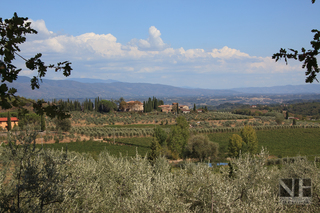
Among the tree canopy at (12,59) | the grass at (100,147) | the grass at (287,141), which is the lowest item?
the grass at (287,141)

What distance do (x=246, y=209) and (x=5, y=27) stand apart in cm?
773

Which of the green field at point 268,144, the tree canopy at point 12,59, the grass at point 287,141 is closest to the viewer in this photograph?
the tree canopy at point 12,59

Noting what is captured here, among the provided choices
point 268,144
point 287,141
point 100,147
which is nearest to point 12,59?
point 100,147

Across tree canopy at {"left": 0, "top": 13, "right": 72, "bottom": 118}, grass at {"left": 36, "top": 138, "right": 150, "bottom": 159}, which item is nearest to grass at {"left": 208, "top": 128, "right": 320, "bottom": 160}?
grass at {"left": 36, "top": 138, "right": 150, "bottom": 159}

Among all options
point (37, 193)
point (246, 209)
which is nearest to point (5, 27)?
point (37, 193)

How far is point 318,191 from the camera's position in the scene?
35.5 ft

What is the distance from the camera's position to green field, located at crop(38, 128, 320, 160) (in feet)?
133

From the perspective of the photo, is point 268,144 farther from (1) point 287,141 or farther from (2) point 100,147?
(2) point 100,147

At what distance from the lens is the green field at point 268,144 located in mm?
40656

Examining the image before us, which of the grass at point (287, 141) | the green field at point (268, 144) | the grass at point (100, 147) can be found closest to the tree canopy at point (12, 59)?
the green field at point (268, 144)

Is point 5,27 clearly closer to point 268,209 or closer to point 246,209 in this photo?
point 246,209

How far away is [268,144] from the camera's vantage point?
50.6 meters

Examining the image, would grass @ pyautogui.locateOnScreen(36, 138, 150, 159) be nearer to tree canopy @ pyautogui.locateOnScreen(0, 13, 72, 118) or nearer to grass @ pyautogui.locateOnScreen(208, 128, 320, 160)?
grass @ pyautogui.locateOnScreen(208, 128, 320, 160)

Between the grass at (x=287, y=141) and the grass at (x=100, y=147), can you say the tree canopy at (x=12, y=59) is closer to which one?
the grass at (x=100, y=147)
